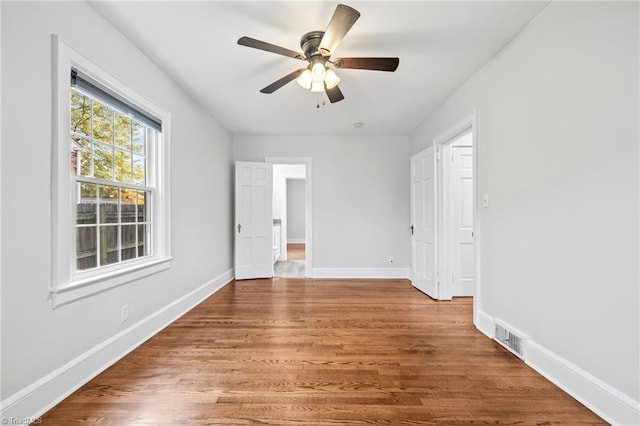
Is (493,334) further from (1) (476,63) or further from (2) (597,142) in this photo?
(1) (476,63)

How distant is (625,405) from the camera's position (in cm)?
142

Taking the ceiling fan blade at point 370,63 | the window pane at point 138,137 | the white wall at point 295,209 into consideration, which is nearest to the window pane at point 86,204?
Answer: the window pane at point 138,137

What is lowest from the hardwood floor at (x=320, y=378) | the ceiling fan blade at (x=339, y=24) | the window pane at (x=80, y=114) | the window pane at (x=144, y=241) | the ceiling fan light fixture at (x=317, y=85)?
the hardwood floor at (x=320, y=378)

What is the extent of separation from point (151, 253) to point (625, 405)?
11.4ft

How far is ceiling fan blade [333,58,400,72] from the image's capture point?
2028 millimetres

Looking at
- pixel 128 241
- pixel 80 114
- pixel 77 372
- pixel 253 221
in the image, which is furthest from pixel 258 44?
pixel 253 221

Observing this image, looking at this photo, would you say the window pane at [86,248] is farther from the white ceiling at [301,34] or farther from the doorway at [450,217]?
the doorway at [450,217]

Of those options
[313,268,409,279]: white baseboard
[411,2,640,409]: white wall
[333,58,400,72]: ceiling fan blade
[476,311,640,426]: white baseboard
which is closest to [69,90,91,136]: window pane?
[333,58,400,72]: ceiling fan blade

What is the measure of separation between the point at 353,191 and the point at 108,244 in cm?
363

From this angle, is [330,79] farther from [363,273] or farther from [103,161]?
[363,273]

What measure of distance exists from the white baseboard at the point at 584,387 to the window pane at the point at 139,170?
347cm

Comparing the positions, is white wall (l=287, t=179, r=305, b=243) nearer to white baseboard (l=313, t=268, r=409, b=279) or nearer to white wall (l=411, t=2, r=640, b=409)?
white baseboard (l=313, t=268, r=409, b=279)

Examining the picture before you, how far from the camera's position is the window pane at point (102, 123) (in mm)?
2051

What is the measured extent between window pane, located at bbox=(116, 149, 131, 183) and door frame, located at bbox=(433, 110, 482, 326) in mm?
3190
